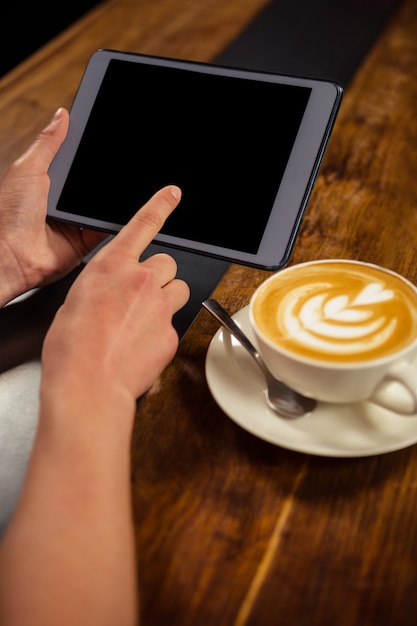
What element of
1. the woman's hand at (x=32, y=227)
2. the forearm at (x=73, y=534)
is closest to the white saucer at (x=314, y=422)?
the forearm at (x=73, y=534)

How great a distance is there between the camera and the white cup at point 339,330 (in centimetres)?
57

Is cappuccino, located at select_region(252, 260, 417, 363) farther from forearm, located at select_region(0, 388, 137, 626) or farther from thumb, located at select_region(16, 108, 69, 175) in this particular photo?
thumb, located at select_region(16, 108, 69, 175)

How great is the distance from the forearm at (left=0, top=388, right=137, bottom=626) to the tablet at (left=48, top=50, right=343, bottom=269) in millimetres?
303

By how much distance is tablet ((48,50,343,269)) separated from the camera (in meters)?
0.77

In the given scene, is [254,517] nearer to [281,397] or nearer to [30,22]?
[281,397]

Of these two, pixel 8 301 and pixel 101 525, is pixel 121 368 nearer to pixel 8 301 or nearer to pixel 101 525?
pixel 101 525

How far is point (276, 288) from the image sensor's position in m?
0.65

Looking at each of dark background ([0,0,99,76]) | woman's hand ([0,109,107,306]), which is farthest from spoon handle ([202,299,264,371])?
dark background ([0,0,99,76])

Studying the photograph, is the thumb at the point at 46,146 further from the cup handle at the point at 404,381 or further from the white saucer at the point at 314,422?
the cup handle at the point at 404,381

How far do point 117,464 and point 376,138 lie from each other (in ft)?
2.68

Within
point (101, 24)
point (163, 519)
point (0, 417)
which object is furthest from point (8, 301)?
point (101, 24)

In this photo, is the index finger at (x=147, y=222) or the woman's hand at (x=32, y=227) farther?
the woman's hand at (x=32, y=227)

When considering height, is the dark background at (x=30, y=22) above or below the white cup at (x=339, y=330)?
below

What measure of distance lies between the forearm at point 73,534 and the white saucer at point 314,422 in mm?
119
